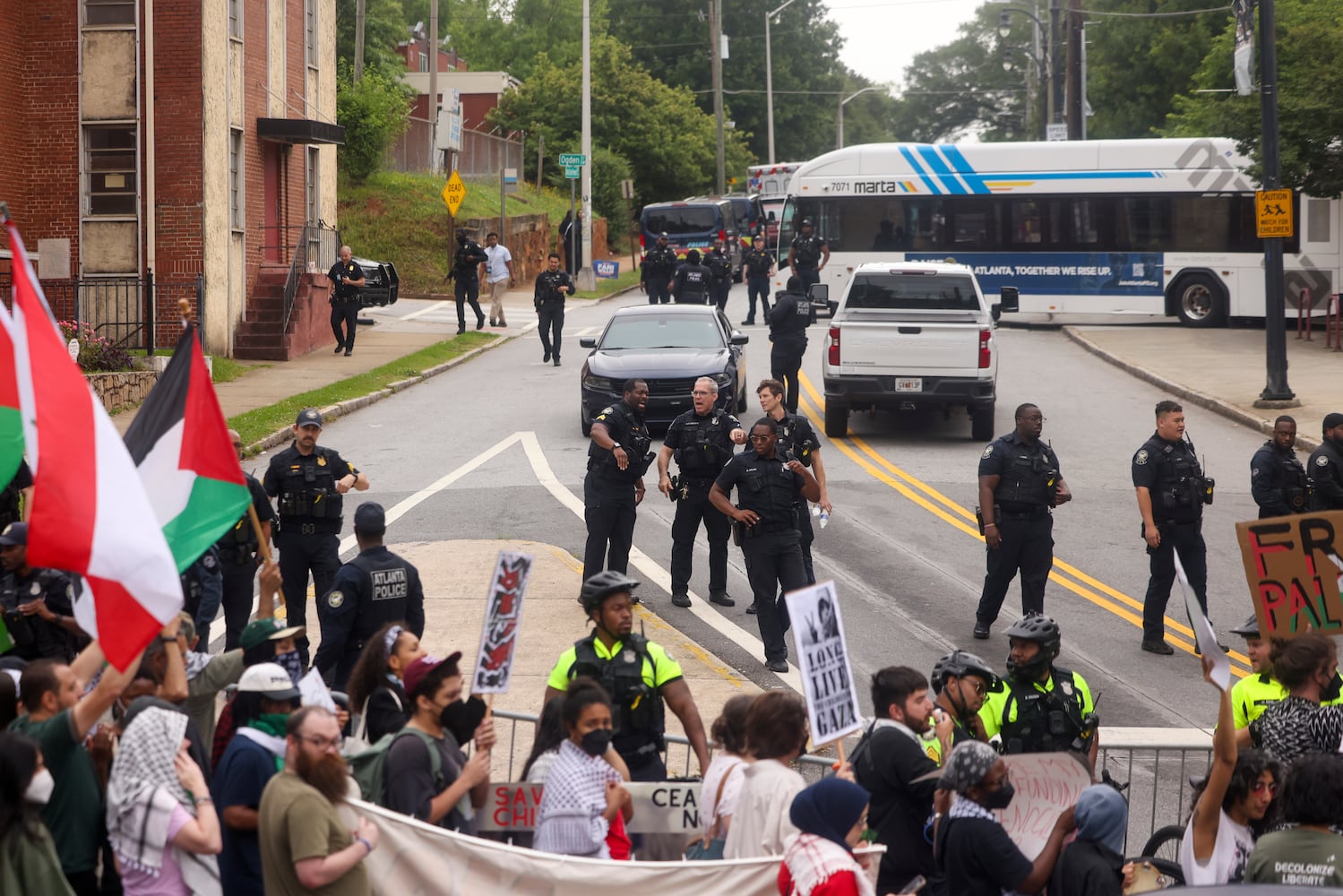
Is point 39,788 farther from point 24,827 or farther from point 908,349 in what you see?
point 908,349

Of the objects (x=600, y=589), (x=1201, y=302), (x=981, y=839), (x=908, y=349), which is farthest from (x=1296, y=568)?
(x=1201, y=302)

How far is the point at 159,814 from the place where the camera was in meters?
5.35

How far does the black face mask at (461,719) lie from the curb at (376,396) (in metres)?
12.9

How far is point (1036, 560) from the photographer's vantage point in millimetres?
11766

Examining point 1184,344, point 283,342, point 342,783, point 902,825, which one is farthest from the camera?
point 1184,344

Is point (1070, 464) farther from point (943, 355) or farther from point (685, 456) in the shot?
point (685, 456)

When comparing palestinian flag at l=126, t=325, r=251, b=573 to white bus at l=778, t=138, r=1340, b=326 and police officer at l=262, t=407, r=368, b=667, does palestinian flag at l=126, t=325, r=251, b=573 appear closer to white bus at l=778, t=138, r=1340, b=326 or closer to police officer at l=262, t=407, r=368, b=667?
police officer at l=262, t=407, r=368, b=667

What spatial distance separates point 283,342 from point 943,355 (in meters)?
12.8

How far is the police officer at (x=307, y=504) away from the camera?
1066 centimetres

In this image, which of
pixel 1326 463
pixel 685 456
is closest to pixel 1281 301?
pixel 1326 463

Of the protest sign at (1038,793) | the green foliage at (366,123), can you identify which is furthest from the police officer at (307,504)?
the green foliage at (366,123)

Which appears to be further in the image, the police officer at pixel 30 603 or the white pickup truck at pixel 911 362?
the white pickup truck at pixel 911 362

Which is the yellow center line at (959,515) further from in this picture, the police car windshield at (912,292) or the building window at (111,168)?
the building window at (111,168)

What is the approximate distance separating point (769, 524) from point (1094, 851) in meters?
5.65
